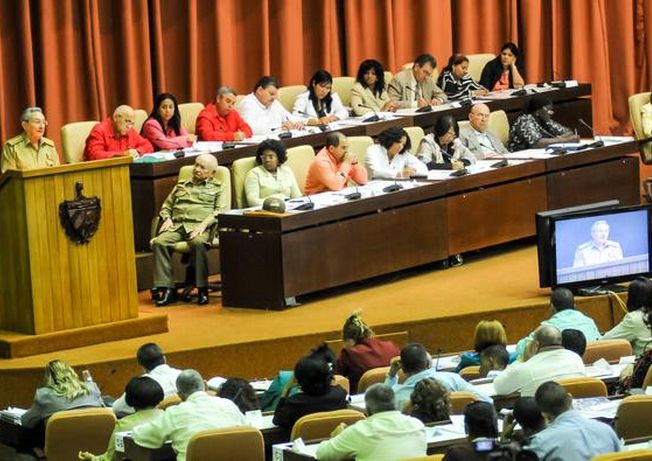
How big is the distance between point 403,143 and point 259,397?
3.82 m

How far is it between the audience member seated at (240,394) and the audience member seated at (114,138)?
147 inches

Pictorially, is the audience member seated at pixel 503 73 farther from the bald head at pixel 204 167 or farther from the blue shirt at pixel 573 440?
the blue shirt at pixel 573 440

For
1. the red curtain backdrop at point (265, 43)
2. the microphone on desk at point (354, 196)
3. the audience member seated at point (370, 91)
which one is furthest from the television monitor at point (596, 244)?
the red curtain backdrop at point (265, 43)

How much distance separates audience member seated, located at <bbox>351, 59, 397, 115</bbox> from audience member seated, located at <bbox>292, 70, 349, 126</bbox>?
35cm

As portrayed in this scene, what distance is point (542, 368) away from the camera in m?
8.29

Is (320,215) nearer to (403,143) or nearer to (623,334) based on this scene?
(403,143)

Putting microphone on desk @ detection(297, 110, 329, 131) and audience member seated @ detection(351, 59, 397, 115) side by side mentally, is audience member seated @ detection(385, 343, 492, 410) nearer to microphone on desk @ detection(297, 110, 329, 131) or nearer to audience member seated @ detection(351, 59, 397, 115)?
microphone on desk @ detection(297, 110, 329, 131)

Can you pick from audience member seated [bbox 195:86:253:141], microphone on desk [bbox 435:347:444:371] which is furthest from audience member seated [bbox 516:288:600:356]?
audience member seated [bbox 195:86:253:141]

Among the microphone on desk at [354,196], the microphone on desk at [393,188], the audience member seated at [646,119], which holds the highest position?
the audience member seated at [646,119]

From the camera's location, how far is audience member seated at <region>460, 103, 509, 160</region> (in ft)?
42.0

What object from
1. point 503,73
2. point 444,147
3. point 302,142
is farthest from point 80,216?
point 503,73

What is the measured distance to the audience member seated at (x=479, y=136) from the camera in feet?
42.0

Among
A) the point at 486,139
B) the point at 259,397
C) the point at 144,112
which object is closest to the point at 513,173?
the point at 486,139

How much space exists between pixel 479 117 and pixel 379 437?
6.07 metres
